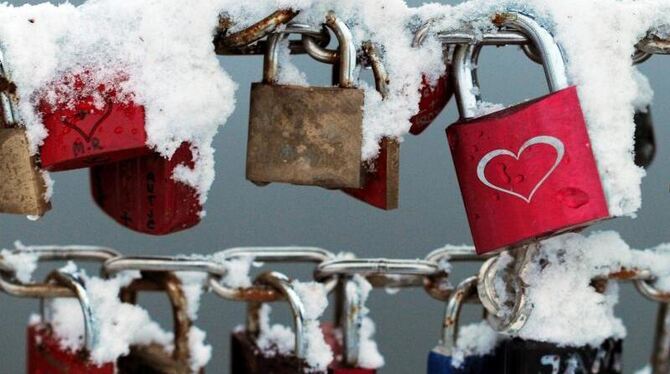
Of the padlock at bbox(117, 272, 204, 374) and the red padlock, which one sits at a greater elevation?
the red padlock

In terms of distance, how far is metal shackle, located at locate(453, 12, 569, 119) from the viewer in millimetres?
776

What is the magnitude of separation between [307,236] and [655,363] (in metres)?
0.49

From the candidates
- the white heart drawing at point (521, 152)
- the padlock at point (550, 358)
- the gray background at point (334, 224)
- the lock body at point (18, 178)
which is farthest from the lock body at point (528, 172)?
the gray background at point (334, 224)

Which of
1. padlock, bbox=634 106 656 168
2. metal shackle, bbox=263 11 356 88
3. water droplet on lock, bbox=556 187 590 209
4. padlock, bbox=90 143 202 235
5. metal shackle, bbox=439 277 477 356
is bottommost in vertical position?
metal shackle, bbox=439 277 477 356

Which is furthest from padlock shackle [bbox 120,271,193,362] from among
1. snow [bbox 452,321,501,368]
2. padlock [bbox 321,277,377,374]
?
snow [bbox 452,321,501,368]

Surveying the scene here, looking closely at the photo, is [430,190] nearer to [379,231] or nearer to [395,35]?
[379,231]

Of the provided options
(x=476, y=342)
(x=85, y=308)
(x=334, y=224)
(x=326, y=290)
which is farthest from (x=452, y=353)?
(x=334, y=224)

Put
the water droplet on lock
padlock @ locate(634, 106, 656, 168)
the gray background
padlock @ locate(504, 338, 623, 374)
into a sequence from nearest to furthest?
the water droplet on lock, padlock @ locate(504, 338, 623, 374), padlock @ locate(634, 106, 656, 168), the gray background

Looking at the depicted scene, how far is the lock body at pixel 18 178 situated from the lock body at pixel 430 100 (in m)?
0.30

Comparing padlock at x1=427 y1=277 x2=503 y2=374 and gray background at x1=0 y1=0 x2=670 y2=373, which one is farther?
gray background at x1=0 y1=0 x2=670 y2=373

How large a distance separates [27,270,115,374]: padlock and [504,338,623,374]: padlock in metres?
0.36

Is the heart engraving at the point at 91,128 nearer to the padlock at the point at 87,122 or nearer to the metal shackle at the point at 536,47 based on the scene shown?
the padlock at the point at 87,122

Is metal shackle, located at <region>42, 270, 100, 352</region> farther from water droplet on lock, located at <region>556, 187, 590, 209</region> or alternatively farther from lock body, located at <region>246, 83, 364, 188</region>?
water droplet on lock, located at <region>556, 187, 590, 209</region>

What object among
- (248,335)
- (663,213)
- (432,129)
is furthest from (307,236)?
(663,213)
